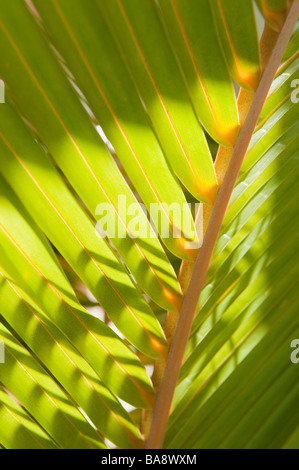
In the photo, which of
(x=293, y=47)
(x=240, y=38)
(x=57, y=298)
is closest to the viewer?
(x=240, y=38)

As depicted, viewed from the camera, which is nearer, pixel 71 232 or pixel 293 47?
pixel 71 232

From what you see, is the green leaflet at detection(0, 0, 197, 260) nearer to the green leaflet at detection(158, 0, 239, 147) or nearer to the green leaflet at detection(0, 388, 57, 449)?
the green leaflet at detection(158, 0, 239, 147)

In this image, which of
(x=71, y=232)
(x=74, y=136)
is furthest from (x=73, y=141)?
(x=71, y=232)

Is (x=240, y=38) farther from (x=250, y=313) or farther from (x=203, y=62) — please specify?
(x=250, y=313)

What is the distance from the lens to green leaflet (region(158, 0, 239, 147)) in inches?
26.3

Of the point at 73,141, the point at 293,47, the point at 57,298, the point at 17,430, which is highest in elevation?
the point at 293,47

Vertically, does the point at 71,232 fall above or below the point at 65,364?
above

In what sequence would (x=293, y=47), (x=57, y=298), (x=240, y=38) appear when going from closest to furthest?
(x=240, y=38), (x=57, y=298), (x=293, y=47)

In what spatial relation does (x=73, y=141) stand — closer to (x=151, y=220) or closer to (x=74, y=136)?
(x=74, y=136)

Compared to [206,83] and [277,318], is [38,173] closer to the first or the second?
[206,83]

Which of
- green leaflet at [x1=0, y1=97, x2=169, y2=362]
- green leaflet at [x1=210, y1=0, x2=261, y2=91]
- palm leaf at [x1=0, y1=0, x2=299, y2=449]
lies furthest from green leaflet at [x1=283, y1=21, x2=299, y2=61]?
green leaflet at [x1=0, y1=97, x2=169, y2=362]

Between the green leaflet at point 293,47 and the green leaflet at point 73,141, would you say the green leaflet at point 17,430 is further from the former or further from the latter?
the green leaflet at point 293,47

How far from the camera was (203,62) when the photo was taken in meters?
0.71

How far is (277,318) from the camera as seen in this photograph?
0.77 metres
